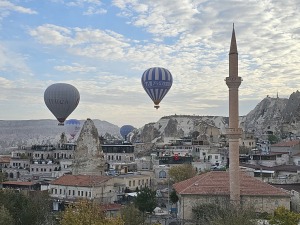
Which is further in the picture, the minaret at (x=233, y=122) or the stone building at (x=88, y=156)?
the stone building at (x=88, y=156)

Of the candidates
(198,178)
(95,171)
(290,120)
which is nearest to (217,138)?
(290,120)

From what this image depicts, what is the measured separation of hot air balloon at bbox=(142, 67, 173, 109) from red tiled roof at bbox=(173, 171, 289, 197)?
24.2 m

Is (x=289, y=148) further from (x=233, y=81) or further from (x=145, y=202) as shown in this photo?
(x=233, y=81)

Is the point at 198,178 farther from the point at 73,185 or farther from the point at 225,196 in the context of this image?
the point at 73,185

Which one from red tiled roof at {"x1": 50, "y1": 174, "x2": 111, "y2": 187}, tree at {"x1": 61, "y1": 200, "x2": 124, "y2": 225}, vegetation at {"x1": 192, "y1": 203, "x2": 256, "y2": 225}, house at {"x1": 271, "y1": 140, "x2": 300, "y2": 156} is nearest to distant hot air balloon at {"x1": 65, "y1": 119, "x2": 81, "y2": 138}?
house at {"x1": 271, "y1": 140, "x2": 300, "y2": 156}

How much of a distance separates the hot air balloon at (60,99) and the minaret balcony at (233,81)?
34.4 metres

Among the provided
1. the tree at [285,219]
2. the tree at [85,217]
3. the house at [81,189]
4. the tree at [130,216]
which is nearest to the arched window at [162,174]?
the house at [81,189]

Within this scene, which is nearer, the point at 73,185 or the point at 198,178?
the point at 198,178

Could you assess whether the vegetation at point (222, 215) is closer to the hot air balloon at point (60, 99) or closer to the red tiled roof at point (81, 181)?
the red tiled roof at point (81, 181)

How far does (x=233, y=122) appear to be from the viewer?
31625mm

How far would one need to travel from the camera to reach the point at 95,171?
53.1 m

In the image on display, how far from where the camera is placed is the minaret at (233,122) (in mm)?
30727

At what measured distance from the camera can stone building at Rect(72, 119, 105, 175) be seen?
174 feet

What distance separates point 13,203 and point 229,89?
47.6 feet
